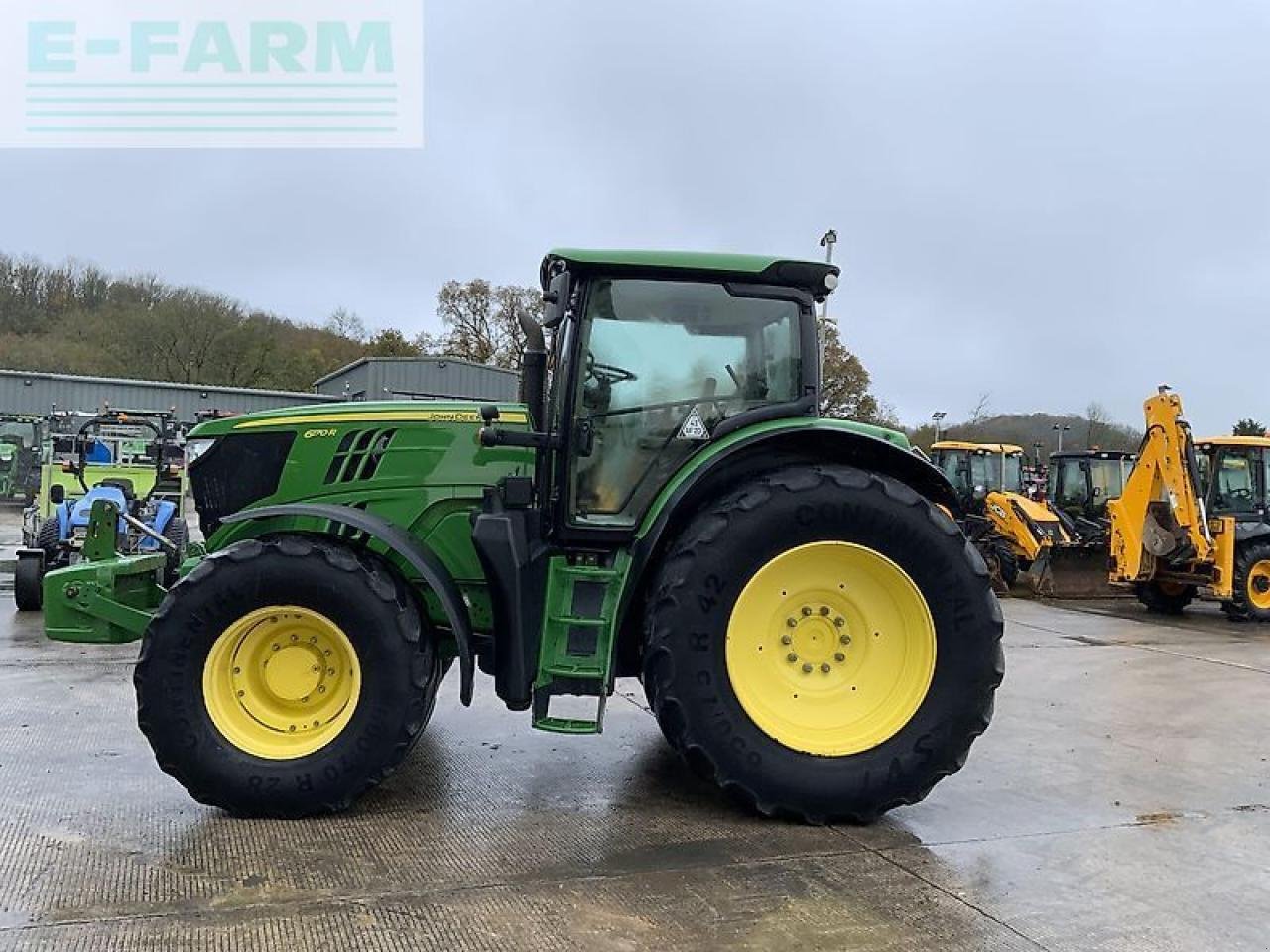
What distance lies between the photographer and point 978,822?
4176mm

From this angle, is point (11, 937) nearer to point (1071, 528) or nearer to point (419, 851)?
point (419, 851)

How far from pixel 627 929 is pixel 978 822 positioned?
1.81 meters

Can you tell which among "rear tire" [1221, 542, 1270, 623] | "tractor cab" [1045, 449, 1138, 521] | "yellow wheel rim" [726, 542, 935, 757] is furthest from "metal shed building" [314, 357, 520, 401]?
"yellow wheel rim" [726, 542, 935, 757]

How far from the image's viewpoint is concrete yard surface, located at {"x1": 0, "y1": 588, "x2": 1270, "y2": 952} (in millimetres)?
3078

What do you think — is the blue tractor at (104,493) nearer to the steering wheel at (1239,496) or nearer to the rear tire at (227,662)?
the rear tire at (227,662)

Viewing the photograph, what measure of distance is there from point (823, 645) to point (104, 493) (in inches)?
352

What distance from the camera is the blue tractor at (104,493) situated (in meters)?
9.66

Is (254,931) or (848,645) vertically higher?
(848,645)

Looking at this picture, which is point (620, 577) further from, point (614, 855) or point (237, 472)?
point (237, 472)

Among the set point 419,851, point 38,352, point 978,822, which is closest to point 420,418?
point 419,851

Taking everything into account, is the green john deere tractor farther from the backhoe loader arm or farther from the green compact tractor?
the green compact tractor

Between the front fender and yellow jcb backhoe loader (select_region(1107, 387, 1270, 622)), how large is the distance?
9730mm

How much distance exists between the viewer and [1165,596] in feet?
41.3

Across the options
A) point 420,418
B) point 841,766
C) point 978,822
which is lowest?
point 978,822
